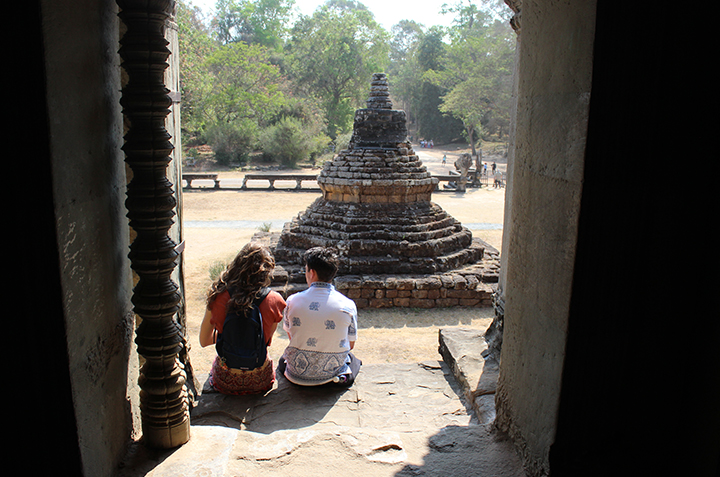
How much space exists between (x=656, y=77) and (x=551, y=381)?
112 centimetres

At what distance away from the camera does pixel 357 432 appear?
2.59 m

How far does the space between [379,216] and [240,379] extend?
570cm

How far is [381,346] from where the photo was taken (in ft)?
20.4

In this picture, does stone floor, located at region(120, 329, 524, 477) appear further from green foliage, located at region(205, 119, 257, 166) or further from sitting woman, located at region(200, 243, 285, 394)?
green foliage, located at region(205, 119, 257, 166)

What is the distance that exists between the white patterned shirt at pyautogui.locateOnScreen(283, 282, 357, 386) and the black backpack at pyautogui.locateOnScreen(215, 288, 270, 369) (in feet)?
0.88

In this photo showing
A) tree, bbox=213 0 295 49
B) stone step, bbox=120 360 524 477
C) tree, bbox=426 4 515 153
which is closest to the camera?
stone step, bbox=120 360 524 477

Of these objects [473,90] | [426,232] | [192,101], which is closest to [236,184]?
[192,101]

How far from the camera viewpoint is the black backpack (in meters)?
3.14

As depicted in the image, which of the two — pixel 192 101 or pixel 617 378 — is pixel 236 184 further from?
pixel 617 378

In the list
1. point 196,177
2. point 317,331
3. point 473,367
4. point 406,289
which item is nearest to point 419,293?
point 406,289

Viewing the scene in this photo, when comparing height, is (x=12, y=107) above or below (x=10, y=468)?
above

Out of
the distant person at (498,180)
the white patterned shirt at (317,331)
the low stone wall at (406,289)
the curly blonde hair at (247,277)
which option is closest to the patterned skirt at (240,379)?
the white patterned shirt at (317,331)

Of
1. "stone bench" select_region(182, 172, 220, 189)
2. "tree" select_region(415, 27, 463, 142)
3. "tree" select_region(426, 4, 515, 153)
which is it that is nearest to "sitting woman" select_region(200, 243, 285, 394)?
"stone bench" select_region(182, 172, 220, 189)

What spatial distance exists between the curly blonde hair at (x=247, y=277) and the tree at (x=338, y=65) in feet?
106
